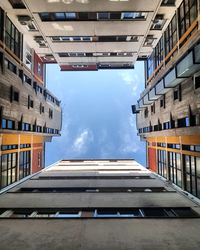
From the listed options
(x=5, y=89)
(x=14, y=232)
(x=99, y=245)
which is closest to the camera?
(x=99, y=245)

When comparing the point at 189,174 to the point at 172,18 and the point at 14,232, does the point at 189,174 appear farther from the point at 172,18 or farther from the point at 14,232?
the point at 172,18

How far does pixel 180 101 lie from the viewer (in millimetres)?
23891

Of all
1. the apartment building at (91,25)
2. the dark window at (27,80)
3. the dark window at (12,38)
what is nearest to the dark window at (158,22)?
the apartment building at (91,25)

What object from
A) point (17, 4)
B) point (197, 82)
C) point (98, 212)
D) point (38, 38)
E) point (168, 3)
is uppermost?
point (168, 3)

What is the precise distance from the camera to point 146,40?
35.2 metres

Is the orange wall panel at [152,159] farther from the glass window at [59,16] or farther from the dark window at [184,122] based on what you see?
the glass window at [59,16]

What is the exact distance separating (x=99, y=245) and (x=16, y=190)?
1472cm

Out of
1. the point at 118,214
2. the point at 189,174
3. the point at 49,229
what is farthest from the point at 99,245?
the point at 189,174

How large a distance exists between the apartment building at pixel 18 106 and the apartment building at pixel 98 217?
406cm

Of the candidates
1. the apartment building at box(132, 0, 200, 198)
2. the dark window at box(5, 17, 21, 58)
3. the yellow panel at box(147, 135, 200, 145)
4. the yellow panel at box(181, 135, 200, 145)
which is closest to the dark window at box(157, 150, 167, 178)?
the apartment building at box(132, 0, 200, 198)

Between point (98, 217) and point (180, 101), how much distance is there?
14.5m

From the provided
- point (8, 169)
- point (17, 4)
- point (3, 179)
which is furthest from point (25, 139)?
point (17, 4)

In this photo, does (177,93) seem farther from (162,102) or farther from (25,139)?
(25,139)

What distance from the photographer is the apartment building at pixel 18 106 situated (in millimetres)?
24384
